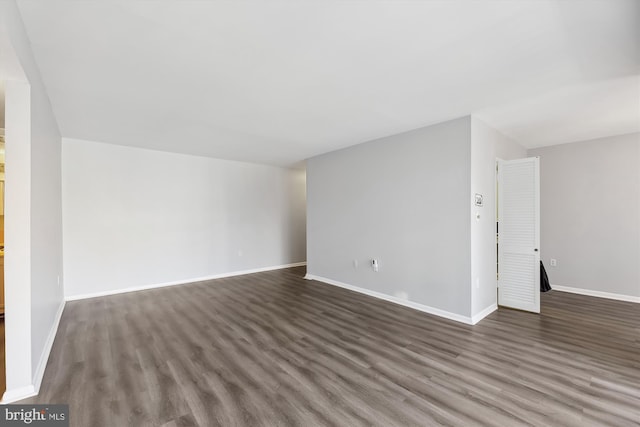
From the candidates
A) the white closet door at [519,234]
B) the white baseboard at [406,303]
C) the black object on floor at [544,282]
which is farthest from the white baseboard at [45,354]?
the black object on floor at [544,282]

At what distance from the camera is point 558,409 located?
6.25 ft

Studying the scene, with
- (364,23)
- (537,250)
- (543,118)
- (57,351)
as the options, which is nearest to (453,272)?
(537,250)

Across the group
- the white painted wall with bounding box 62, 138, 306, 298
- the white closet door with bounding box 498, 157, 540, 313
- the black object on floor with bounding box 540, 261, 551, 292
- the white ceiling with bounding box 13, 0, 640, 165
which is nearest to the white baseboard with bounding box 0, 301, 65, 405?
the white painted wall with bounding box 62, 138, 306, 298

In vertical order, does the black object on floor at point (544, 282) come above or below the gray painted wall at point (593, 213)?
below

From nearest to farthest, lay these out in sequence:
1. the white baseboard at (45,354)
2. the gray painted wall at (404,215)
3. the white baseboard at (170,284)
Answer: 1. the white baseboard at (45,354)
2. the gray painted wall at (404,215)
3. the white baseboard at (170,284)

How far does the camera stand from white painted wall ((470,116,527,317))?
3.50 meters

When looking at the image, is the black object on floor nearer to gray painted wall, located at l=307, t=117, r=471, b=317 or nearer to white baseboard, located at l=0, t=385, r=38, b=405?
gray painted wall, located at l=307, t=117, r=471, b=317

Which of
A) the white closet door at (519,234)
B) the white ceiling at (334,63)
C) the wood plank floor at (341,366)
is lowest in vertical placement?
the wood plank floor at (341,366)

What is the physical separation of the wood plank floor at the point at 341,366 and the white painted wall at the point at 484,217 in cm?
35

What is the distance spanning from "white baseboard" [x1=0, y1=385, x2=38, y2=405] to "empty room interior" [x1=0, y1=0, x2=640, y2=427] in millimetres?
11

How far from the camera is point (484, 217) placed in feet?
12.3

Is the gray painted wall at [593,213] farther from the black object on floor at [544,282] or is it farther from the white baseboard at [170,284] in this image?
the white baseboard at [170,284]

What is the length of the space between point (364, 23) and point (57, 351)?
4105 millimetres

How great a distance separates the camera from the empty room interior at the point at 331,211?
6.15ft
